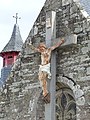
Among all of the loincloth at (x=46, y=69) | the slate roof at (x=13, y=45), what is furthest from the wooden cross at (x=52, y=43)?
the slate roof at (x=13, y=45)

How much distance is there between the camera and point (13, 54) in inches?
915

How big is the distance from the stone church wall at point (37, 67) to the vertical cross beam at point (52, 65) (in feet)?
0.48

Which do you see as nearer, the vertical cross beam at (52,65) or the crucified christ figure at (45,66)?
the vertical cross beam at (52,65)

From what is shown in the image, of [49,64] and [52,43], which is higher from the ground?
[52,43]

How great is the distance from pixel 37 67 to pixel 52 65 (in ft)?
2.68

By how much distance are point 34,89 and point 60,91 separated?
0.82m

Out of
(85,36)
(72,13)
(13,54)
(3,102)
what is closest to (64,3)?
(72,13)

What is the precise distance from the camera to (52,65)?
13.7 m

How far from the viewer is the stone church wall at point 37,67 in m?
13.2

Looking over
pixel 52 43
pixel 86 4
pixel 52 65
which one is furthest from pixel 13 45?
pixel 52 65

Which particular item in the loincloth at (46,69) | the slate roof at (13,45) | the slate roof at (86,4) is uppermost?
the slate roof at (13,45)

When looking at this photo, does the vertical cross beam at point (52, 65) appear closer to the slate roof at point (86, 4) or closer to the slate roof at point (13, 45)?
the slate roof at point (86, 4)

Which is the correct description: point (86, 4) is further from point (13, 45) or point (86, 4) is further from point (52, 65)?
point (13, 45)

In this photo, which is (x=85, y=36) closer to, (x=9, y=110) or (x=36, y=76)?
(x=36, y=76)
